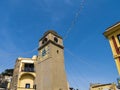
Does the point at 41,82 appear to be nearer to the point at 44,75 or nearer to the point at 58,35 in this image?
the point at 44,75

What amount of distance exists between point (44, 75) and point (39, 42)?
10610 mm

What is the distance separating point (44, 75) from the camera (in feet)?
107

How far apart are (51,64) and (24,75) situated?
29.2ft

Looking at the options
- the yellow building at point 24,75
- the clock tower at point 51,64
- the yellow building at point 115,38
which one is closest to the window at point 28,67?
the yellow building at point 24,75

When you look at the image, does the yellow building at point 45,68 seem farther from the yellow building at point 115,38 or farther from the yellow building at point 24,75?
the yellow building at point 115,38

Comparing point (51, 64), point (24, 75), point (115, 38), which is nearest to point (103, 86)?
point (51, 64)

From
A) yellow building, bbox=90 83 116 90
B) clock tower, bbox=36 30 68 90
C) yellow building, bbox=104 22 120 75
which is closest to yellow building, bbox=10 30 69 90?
clock tower, bbox=36 30 68 90

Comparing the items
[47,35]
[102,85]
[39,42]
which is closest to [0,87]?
[39,42]

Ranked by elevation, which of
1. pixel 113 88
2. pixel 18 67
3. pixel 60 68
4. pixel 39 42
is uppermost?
pixel 39 42

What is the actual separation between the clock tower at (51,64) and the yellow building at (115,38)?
50.2 feet

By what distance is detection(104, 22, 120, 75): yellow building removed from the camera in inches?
634

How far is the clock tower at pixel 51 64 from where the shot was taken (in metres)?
30.3

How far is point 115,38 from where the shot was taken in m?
17.1

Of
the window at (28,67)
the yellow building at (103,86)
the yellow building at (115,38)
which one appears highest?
the window at (28,67)
